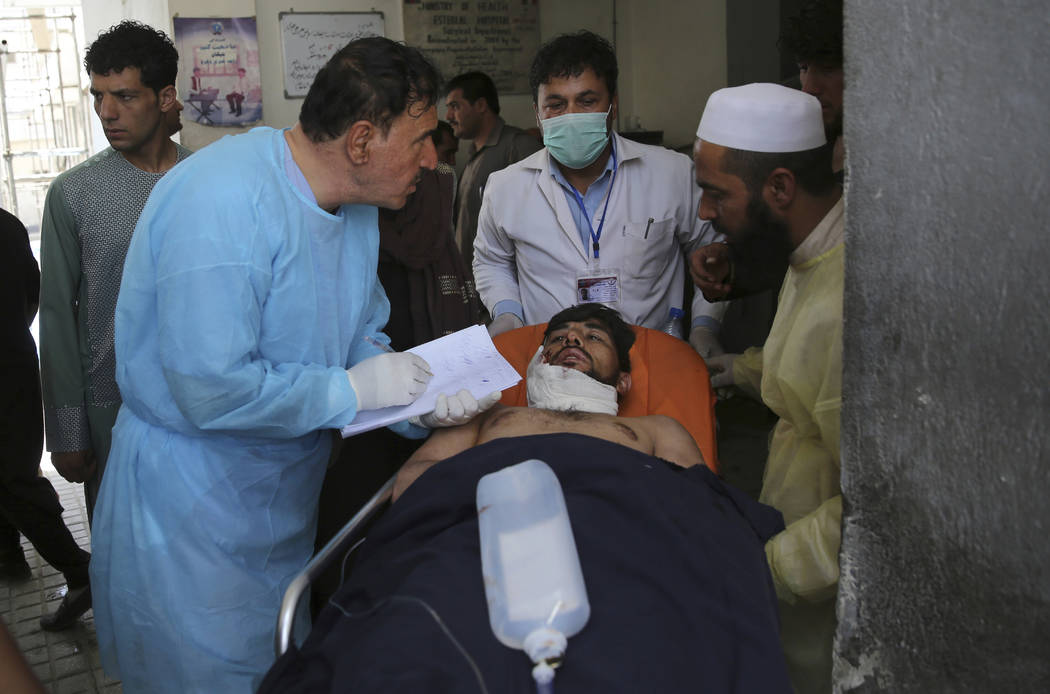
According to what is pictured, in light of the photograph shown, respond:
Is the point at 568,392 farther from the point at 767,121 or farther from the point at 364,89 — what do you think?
the point at 364,89

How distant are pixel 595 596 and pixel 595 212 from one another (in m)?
2.03

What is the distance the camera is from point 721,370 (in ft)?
10.3

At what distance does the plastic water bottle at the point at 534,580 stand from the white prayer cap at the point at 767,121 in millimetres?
1118

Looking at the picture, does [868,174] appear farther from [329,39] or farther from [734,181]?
[329,39]

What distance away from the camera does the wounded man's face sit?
9.43 feet

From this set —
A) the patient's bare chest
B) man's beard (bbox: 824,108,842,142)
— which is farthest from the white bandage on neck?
man's beard (bbox: 824,108,842,142)

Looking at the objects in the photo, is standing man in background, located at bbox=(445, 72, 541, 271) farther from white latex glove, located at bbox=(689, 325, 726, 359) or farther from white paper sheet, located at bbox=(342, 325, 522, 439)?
white paper sheet, located at bbox=(342, 325, 522, 439)

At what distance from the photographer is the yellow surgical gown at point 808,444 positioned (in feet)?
6.27

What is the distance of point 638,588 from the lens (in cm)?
162

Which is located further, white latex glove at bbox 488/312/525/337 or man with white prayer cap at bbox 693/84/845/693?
white latex glove at bbox 488/312/525/337

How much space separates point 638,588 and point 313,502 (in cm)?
109

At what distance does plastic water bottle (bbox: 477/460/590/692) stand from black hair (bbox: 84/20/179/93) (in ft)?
7.53

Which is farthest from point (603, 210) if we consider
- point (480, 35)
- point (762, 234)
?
point (480, 35)

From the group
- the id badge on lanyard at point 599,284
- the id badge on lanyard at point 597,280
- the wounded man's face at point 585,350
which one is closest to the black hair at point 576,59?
the id badge on lanyard at point 597,280
